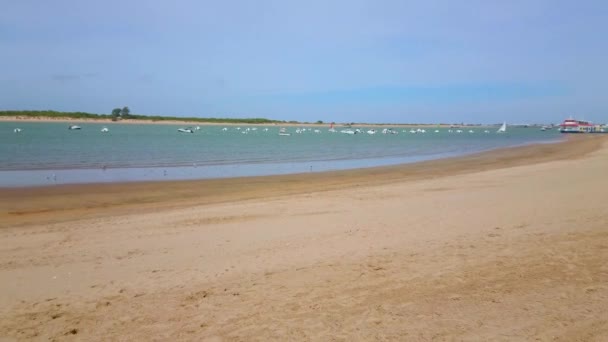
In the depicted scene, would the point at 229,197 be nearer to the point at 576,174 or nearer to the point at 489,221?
the point at 489,221

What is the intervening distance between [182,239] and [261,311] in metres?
3.79

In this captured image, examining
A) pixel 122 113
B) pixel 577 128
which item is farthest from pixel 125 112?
pixel 577 128

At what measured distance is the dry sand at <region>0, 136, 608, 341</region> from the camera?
4.77m

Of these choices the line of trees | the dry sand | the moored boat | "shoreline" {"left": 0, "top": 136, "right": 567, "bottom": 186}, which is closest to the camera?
the dry sand

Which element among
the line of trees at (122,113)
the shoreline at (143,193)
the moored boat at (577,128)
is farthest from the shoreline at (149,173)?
the line of trees at (122,113)

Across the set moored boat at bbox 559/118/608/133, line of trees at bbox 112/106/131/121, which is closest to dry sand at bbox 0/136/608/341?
moored boat at bbox 559/118/608/133

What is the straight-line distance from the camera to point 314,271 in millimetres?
6465

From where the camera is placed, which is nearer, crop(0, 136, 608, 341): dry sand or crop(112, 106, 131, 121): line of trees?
crop(0, 136, 608, 341): dry sand

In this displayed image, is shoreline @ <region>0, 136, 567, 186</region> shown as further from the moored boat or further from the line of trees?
the line of trees

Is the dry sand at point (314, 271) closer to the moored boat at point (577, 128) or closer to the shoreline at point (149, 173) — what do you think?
the shoreline at point (149, 173)

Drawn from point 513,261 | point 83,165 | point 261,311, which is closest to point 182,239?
point 261,311

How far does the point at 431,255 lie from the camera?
23.1 ft

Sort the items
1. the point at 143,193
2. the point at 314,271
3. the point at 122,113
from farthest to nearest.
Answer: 1. the point at 122,113
2. the point at 143,193
3. the point at 314,271

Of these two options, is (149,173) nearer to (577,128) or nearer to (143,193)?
(143,193)
